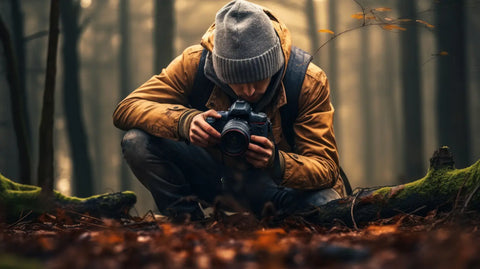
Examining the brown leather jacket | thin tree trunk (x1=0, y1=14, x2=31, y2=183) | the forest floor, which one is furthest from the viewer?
thin tree trunk (x1=0, y1=14, x2=31, y2=183)

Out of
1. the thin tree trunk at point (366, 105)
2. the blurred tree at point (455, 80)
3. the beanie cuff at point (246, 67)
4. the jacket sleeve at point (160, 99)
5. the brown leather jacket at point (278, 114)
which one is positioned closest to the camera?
the beanie cuff at point (246, 67)

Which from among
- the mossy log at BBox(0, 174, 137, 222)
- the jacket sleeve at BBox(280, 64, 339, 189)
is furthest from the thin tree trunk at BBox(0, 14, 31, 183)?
the jacket sleeve at BBox(280, 64, 339, 189)

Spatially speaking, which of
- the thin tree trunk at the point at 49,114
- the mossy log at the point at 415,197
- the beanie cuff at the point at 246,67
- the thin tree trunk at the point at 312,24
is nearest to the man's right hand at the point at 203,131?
the beanie cuff at the point at 246,67

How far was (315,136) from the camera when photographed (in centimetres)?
285

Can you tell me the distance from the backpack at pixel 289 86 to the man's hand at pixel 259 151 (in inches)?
15.4

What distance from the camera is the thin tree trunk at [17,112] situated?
12.7 feet

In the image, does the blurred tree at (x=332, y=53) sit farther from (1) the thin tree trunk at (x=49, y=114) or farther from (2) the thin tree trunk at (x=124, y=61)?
(1) the thin tree trunk at (x=49, y=114)

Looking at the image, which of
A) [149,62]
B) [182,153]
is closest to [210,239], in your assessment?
[182,153]

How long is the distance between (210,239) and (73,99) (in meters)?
6.75

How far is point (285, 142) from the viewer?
3.06 metres

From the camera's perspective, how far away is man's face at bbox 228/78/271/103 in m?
2.74

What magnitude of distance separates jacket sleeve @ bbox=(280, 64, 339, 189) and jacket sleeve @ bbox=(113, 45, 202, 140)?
68cm

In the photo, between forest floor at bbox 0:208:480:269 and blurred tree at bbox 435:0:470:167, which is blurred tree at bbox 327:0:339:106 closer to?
blurred tree at bbox 435:0:470:167

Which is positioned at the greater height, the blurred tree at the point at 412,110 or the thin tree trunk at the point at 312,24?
the thin tree trunk at the point at 312,24
